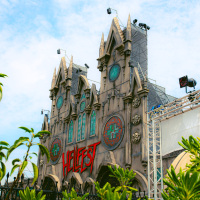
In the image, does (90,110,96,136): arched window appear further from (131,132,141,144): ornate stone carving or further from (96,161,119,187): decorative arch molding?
(131,132,141,144): ornate stone carving

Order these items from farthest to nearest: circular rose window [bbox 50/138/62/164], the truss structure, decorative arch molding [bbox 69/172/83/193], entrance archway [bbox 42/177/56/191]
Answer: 1. circular rose window [bbox 50/138/62/164]
2. entrance archway [bbox 42/177/56/191]
3. decorative arch molding [bbox 69/172/83/193]
4. the truss structure

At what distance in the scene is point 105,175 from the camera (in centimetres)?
2483

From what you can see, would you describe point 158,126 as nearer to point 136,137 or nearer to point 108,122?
point 136,137

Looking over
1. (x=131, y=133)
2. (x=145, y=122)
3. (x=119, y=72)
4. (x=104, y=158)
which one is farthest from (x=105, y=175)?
(x=119, y=72)

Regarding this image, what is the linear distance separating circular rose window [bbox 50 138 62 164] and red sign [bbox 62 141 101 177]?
156 centimetres

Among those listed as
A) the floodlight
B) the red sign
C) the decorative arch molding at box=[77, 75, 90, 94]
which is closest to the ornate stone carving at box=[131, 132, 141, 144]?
the red sign

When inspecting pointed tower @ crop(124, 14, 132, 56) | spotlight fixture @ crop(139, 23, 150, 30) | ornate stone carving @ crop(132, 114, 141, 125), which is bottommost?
ornate stone carving @ crop(132, 114, 141, 125)

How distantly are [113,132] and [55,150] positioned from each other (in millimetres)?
11315

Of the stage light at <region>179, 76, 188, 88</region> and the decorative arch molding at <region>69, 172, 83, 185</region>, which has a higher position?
the stage light at <region>179, 76, 188, 88</region>

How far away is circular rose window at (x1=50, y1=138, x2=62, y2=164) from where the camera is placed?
32719mm

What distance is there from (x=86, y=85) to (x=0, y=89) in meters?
20.4

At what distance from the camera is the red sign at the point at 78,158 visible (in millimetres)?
26673

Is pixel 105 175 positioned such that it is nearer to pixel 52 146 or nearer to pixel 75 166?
pixel 75 166

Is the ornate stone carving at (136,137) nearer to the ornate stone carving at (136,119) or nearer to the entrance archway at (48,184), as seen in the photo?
the ornate stone carving at (136,119)
